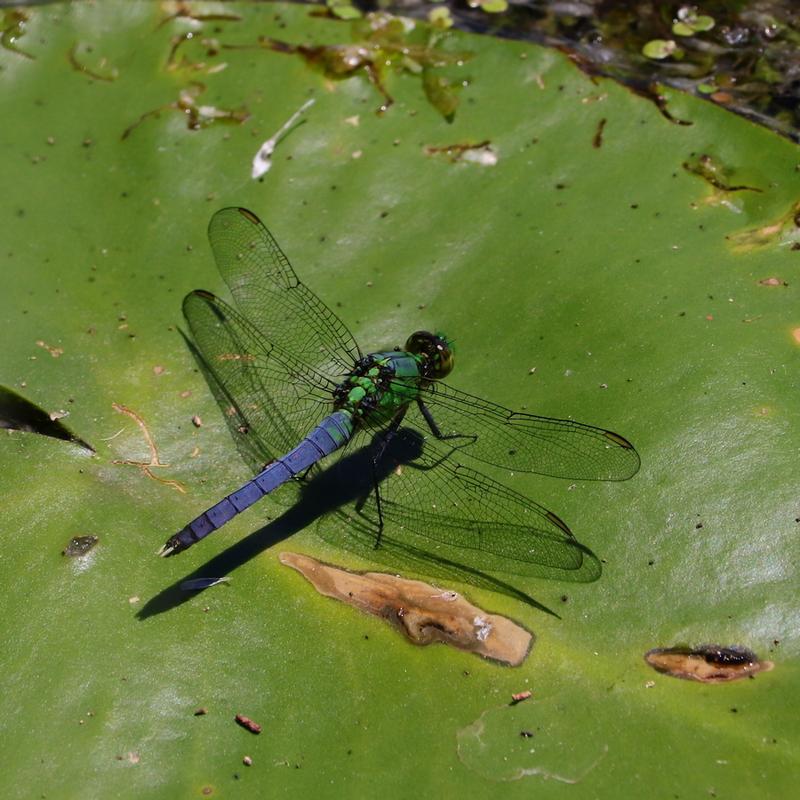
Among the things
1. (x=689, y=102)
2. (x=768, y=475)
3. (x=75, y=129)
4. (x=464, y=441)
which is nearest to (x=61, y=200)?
(x=75, y=129)

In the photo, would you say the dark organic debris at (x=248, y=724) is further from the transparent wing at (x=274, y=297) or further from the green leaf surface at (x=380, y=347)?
the transparent wing at (x=274, y=297)

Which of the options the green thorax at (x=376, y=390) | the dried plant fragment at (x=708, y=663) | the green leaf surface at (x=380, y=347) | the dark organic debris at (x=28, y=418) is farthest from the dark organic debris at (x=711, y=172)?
the dark organic debris at (x=28, y=418)

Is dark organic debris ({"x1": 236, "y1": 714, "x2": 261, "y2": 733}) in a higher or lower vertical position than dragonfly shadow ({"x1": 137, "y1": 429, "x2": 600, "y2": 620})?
lower

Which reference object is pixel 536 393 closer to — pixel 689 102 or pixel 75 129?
pixel 689 102

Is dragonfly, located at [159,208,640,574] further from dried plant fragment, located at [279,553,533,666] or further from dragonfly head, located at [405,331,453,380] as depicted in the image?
dried plant fragment, located at [279,553,533,666]

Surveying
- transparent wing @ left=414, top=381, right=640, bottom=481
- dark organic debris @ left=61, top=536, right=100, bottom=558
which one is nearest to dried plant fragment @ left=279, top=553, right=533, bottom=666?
transparent wing @ left=414, top=381, right=640, bottom=481

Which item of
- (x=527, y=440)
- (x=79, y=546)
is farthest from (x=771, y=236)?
(x=79, y=546)
